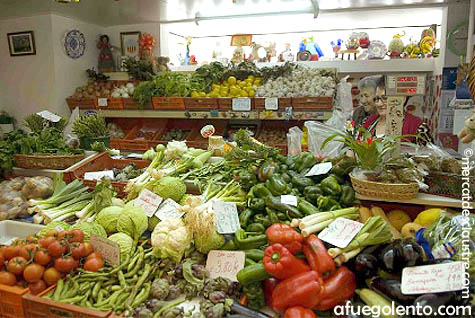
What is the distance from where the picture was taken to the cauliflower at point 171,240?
2137 mm

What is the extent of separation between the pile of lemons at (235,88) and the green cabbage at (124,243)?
3.22m

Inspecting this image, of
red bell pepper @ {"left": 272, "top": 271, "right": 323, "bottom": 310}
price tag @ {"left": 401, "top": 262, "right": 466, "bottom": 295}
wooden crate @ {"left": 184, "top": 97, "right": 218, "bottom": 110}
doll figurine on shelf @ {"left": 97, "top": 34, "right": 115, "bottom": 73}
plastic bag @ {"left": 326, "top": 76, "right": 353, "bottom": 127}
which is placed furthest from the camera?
doll figurine on shelf @ {"left": 97, "top": 34, "right": 115, "bottom": 73}

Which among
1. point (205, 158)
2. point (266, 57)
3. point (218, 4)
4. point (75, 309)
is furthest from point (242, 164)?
point (266, 57)

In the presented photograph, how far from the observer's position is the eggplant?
1.64 meters

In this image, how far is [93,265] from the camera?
2.07 meters

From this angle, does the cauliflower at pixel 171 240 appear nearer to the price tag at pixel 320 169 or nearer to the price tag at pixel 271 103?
the price tag at pixel 320 169

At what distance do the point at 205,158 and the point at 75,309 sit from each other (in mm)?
1715

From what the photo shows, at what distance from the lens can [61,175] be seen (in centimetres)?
301

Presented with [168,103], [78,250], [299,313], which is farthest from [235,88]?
[299,313]

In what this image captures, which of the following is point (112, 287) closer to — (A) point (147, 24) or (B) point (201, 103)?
(B) point (201, 103)

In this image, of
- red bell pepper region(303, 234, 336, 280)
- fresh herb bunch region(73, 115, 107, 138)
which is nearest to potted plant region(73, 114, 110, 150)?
fresh herb bunch region(73, 115, 107, 138)

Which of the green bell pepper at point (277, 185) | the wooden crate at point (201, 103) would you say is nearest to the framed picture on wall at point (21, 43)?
the wooden crate at point (201, 103)

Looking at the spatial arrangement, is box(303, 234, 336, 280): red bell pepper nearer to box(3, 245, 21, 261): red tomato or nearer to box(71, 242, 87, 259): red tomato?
box(71, 242, 87, 259): red tomato

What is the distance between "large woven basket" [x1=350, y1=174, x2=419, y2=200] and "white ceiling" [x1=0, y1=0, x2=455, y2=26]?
3853 mm
